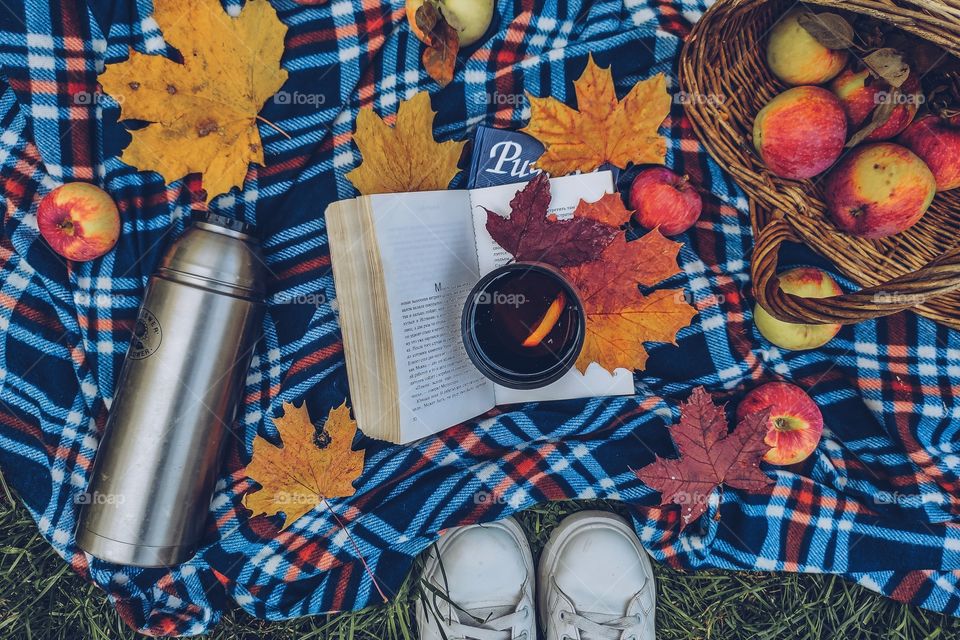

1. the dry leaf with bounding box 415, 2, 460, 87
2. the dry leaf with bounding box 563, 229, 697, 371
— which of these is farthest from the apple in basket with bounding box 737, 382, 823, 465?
the dry leaf with bounding box 415, 2, 460, 87

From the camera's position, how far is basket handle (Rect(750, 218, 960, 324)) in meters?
0.88

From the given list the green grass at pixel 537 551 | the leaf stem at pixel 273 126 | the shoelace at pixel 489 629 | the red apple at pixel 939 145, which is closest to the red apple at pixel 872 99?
the red apple at pixel 939 145

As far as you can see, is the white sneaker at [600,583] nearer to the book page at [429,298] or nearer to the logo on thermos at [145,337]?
the book page at [429,298]

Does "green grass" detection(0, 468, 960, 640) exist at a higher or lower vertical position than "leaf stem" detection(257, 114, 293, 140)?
lower

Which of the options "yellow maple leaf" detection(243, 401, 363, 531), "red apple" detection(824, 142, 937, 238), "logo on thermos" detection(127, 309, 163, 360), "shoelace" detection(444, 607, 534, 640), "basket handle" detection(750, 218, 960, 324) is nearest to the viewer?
"basket handle" detection(750, 218, 960, 324)

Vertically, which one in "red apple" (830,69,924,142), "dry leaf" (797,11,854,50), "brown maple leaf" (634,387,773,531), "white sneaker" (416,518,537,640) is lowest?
"white sneaker" (416,518,537,640)

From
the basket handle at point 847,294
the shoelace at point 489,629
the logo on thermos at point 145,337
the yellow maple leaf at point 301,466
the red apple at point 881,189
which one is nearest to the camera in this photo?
the basket handle at point 847,294

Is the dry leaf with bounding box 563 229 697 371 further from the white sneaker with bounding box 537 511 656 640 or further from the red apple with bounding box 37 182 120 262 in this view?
the red apple with bounding box 37 182 120 262

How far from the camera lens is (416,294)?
44.3 inches

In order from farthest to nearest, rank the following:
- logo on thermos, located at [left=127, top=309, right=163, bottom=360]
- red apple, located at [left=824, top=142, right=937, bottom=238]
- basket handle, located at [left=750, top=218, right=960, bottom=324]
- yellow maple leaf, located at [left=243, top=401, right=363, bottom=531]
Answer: yellow maple leaf, located at [left=243, top=401, right=363, bottom=531] < logo on thermos, located at [left=127, top=309, right=163, bottom=360] < red apple, located at [left=824, top=142, right=937, bottom=238] < basket handle, located at [left=750, top=218, right=960, bottom=324]

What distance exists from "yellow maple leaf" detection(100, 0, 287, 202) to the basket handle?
100cm

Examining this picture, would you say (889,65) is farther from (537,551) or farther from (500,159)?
(537,551)

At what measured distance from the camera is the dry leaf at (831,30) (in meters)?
0.94

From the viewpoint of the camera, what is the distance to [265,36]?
117 cm
